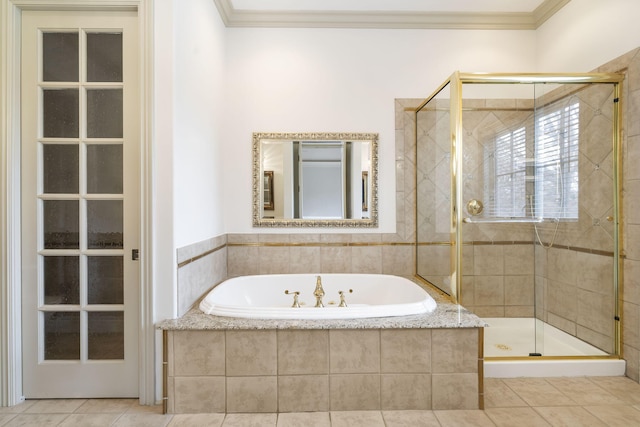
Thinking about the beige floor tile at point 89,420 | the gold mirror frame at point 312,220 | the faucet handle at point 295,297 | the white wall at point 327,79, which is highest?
the white wall at point 327,79

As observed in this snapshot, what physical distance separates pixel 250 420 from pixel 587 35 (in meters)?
3.15

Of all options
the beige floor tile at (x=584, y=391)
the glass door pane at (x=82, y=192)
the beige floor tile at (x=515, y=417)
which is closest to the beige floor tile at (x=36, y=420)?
the glass door pane at (x=82, y=192)

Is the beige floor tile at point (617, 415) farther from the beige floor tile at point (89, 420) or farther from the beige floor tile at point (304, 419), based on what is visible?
the beige floor tile at point (89, 420)

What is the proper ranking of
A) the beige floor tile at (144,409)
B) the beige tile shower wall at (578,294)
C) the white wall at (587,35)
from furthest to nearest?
the beige tile shower wall at (578,294) < the white wall at (587,35) < the beige floor tile at (144,409)

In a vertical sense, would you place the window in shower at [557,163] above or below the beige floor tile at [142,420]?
above

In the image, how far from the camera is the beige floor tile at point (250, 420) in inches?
65.9

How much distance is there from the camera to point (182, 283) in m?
1.93

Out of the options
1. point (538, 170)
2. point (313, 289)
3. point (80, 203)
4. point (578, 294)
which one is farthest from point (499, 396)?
point (80, 203)

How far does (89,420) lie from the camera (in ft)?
5.61

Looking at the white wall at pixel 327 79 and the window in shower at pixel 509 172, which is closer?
the window in shower at pixel 509 172

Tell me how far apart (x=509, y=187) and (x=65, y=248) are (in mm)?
2777

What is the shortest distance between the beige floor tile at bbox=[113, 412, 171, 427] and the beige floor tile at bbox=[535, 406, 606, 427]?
1862mm

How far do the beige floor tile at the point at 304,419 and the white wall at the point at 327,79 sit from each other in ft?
4.90

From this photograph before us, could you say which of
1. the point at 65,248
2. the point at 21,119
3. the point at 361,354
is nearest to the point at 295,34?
the point at 21,119
